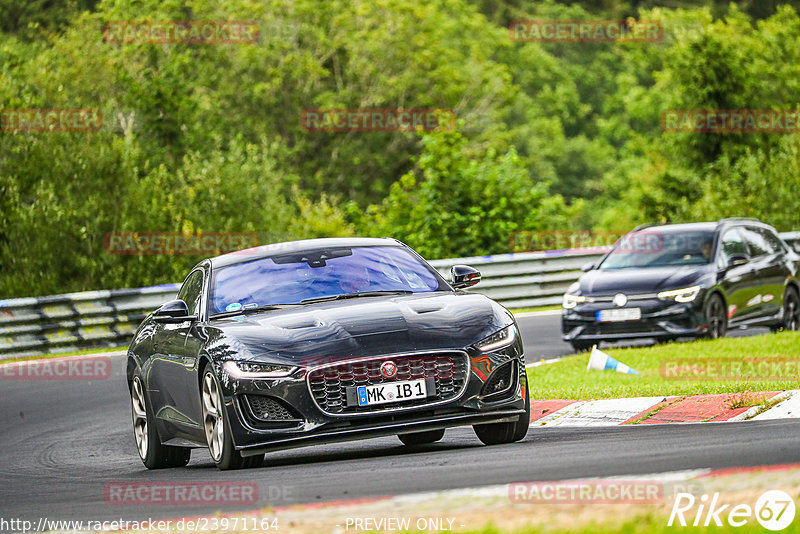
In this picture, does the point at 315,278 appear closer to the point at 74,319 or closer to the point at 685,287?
the point at 685,287

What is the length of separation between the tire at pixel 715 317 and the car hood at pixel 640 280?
1.19 ft

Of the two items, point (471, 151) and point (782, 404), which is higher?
point (782, 404)

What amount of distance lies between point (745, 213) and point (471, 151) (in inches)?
1023

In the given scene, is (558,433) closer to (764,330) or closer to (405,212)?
(764,330)

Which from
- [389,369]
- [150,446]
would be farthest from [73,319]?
[389,369]

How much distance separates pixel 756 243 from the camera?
2020 centimetres

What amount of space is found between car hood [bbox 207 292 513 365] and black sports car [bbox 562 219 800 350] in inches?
336

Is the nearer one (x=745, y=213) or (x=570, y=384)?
(x=570, y=384)

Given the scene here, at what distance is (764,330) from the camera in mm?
21078

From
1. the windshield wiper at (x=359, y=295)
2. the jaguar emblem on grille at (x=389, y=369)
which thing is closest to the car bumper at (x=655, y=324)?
the windshield wiper at (x=359, y=295)

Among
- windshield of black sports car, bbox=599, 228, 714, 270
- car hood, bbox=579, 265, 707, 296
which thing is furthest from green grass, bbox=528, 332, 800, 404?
windshield of black sports car, bbox=599, 228, 714, 270

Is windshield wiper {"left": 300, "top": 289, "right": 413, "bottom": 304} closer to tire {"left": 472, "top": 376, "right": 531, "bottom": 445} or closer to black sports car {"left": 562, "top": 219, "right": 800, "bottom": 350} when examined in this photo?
tire {"left": 472, "top": 376, "right": 531, "bottom": 445}

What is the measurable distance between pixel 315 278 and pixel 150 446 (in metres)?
1.92

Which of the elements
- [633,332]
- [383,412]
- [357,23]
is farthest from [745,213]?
[357,23]
